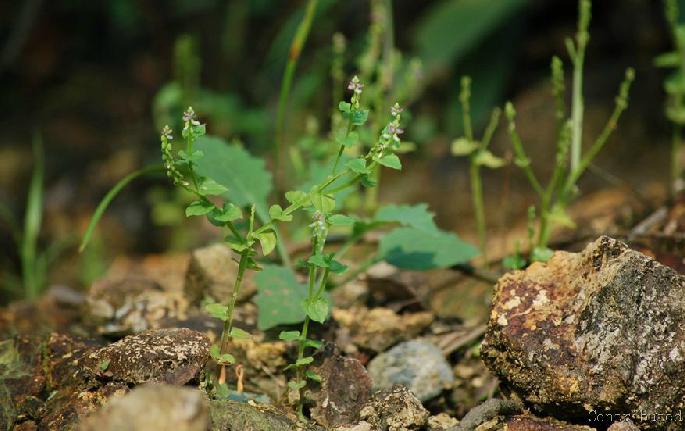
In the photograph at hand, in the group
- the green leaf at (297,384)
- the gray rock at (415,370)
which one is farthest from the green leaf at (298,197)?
the gray rock at (415,370)

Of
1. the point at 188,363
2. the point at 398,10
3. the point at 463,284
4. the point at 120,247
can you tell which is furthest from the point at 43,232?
the point at 188,363

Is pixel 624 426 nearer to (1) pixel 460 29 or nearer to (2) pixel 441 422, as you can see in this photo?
(2) pixel 441 422

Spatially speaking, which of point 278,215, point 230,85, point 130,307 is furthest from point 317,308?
point 230,85

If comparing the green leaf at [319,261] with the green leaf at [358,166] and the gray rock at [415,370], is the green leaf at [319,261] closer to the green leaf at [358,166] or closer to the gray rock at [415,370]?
the green leaf at [358,166]

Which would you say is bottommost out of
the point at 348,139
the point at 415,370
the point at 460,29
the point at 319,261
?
the point at 415,370

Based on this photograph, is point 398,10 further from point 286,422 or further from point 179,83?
point 286,422

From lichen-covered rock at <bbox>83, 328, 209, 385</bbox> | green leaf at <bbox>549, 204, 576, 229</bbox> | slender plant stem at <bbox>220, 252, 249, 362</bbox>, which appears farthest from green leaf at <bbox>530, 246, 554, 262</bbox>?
lichen-covered rock at <bbox>83, 328, 209, 385</bbox>
